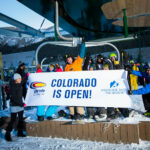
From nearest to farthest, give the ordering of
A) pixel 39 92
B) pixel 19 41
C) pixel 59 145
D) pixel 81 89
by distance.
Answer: pixel 59 145
pixel 81 89
pixel 39 92
pixel 19 41

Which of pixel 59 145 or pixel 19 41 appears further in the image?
pixel 19 41

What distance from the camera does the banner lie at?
281cm

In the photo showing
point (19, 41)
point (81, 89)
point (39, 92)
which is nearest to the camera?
point (81, 89)

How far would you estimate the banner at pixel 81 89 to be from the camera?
2807 millimetres

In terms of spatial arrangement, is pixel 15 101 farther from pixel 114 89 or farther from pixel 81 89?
pixel 114 89

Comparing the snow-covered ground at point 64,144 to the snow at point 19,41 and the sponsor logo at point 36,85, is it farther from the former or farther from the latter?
the snow at point 19,41

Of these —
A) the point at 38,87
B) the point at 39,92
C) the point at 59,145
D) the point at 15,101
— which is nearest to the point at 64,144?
the point at 59,145

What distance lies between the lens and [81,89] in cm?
304

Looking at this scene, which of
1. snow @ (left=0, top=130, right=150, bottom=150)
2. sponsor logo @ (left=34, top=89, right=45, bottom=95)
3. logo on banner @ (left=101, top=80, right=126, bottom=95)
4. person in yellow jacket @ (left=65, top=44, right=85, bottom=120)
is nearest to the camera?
snow @ (left=0, top=130, right=150, bottom=150)

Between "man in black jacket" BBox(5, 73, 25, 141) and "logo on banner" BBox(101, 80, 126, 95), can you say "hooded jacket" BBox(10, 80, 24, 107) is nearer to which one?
"man in black jacket" BBox(5, 73, 25, 141)

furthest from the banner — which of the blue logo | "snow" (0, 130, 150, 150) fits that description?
"snow" (0, 130, 150, 150)

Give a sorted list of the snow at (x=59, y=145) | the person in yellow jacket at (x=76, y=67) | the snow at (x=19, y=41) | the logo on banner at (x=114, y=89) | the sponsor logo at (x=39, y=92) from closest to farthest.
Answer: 1. the snow at (x=59, y=145)
2. the logo on banner at (x=114, y=89)
3. the person in yellow jacket at (x=76, y=67)
4. the sponsor logo at (x=39, y=92)
5. the snow at (x=19, y=41)

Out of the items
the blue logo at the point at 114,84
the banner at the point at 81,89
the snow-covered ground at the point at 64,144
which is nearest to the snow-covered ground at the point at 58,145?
the snow-covered ground at the point at 64,144

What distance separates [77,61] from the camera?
3328 millimetres
